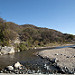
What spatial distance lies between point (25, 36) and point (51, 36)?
20.3 meters

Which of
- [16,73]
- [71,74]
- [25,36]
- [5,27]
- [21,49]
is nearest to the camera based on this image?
[71,74]

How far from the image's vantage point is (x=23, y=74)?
20.5 ft

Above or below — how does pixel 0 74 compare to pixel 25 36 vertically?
below

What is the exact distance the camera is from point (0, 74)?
619 centimetres

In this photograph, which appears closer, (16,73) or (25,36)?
(16,73)

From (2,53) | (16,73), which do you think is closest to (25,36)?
(2,53)

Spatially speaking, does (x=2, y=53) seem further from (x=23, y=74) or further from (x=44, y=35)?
(x=44, y=35)

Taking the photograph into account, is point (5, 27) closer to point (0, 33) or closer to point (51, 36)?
point (0, 33)

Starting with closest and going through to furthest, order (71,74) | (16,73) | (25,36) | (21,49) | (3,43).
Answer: (71,74)
(16,73)
(3,43)
(21,49)
(25,36)

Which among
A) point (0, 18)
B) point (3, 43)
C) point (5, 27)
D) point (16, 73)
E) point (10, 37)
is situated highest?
point (0, 18)

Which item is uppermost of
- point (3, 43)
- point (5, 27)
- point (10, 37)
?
point (5, 27)

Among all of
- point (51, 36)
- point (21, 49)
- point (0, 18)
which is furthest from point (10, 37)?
point (51, 36)

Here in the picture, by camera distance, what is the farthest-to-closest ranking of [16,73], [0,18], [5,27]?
[0,18]
[5,27]
[16,73]

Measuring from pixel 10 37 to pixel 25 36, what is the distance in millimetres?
11610
